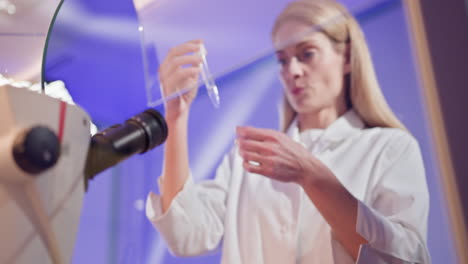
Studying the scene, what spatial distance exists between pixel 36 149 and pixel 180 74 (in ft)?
1.99

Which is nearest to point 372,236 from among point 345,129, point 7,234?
point 345,129

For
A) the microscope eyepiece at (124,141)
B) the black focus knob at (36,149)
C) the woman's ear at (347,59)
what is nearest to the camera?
the black focus knob at (36,149)

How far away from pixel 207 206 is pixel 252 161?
124mm

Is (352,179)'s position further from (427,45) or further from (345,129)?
(427,45)

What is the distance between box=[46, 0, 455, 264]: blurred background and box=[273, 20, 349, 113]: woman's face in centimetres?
3

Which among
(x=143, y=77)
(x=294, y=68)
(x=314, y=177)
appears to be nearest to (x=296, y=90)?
(x=294, y=68)

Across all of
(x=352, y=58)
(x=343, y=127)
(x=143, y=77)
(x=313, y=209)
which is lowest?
(x=313, y=209)

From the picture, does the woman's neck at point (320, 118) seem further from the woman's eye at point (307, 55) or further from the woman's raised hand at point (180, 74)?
the woman's raised hand at point (180, 74)

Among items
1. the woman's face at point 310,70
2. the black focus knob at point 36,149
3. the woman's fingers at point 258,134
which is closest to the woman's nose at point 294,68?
the woman's face at point 310,70

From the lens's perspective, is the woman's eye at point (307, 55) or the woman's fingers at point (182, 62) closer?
the woman's eye at point (307, 55)

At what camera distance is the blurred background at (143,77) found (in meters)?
0.84

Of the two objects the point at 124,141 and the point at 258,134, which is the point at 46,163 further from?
the point at 258,134

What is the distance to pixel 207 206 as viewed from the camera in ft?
2.72

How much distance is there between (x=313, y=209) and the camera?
706 millimetres
